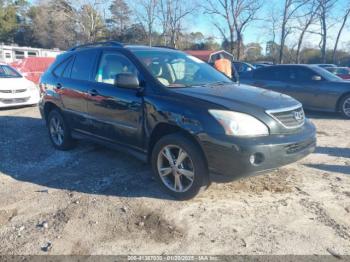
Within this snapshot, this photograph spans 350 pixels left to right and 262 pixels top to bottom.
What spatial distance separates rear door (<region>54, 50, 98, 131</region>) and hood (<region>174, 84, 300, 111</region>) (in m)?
1.76

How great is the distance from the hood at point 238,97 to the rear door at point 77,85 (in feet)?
5.76

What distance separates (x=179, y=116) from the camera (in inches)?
147

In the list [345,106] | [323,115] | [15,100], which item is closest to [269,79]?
[323,115]

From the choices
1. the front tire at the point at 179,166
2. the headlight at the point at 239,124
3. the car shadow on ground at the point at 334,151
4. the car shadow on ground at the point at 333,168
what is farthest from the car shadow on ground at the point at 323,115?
the front tire at the point at 179,166

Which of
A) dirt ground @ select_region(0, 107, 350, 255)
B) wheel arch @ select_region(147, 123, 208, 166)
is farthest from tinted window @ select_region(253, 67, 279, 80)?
wheel arch @ select_region(147, 123, 208, 166)

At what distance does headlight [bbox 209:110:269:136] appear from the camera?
135 inches

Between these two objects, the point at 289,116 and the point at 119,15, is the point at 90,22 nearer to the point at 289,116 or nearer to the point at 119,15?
the point at 119,15

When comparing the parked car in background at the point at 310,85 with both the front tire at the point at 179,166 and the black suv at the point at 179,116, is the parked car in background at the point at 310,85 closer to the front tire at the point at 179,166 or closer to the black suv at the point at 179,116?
the black suv at the point at 179,116

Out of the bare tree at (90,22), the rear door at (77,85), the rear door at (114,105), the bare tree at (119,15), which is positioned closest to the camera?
the rear door at (114,105)

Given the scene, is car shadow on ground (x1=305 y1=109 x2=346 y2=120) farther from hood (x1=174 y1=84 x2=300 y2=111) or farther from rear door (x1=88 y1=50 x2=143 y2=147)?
rear door (x1=88 y1=50 x2=143 y2=147)

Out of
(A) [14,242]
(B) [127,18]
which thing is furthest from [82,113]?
(B) [127,18]

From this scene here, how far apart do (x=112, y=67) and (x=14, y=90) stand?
686cm

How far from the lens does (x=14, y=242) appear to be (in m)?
3.14

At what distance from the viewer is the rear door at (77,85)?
5102mm
